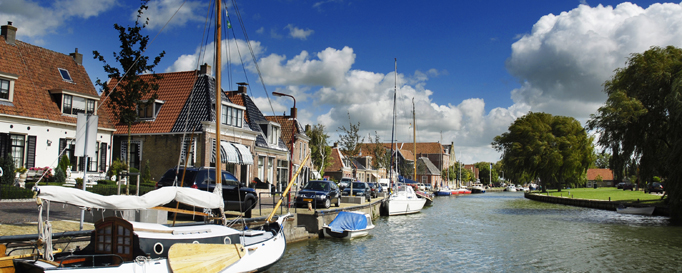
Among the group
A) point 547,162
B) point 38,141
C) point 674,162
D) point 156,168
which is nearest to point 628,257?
point 674,162

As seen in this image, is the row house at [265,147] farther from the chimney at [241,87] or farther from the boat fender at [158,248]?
the boat fender at [158,248]

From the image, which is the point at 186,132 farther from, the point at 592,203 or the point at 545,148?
the point at 545,148

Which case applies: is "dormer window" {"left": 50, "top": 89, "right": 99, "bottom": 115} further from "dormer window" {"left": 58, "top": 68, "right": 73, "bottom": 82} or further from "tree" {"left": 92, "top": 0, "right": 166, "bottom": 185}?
"tree" {"left": 92, "top": 0, "right": 166, "bottom": 185}

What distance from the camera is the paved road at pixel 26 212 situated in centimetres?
1430

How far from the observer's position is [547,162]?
62.3 metres

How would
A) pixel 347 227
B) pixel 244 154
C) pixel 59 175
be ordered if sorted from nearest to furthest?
pixel 347 227 < pixel 59 175 < pixel 244 154

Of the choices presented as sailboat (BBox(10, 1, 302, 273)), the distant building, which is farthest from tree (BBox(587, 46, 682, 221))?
the distant building

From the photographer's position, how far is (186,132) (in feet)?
104

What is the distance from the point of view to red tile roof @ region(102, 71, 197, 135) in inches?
1272

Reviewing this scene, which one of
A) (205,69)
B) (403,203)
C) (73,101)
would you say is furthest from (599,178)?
(73,101)

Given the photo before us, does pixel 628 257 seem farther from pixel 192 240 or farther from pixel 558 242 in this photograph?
pixel 192 240

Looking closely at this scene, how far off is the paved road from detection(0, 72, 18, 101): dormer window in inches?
338

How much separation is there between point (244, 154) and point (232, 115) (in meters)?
2.97

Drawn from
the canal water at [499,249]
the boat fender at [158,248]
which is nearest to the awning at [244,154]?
the canal water at [499,249]
